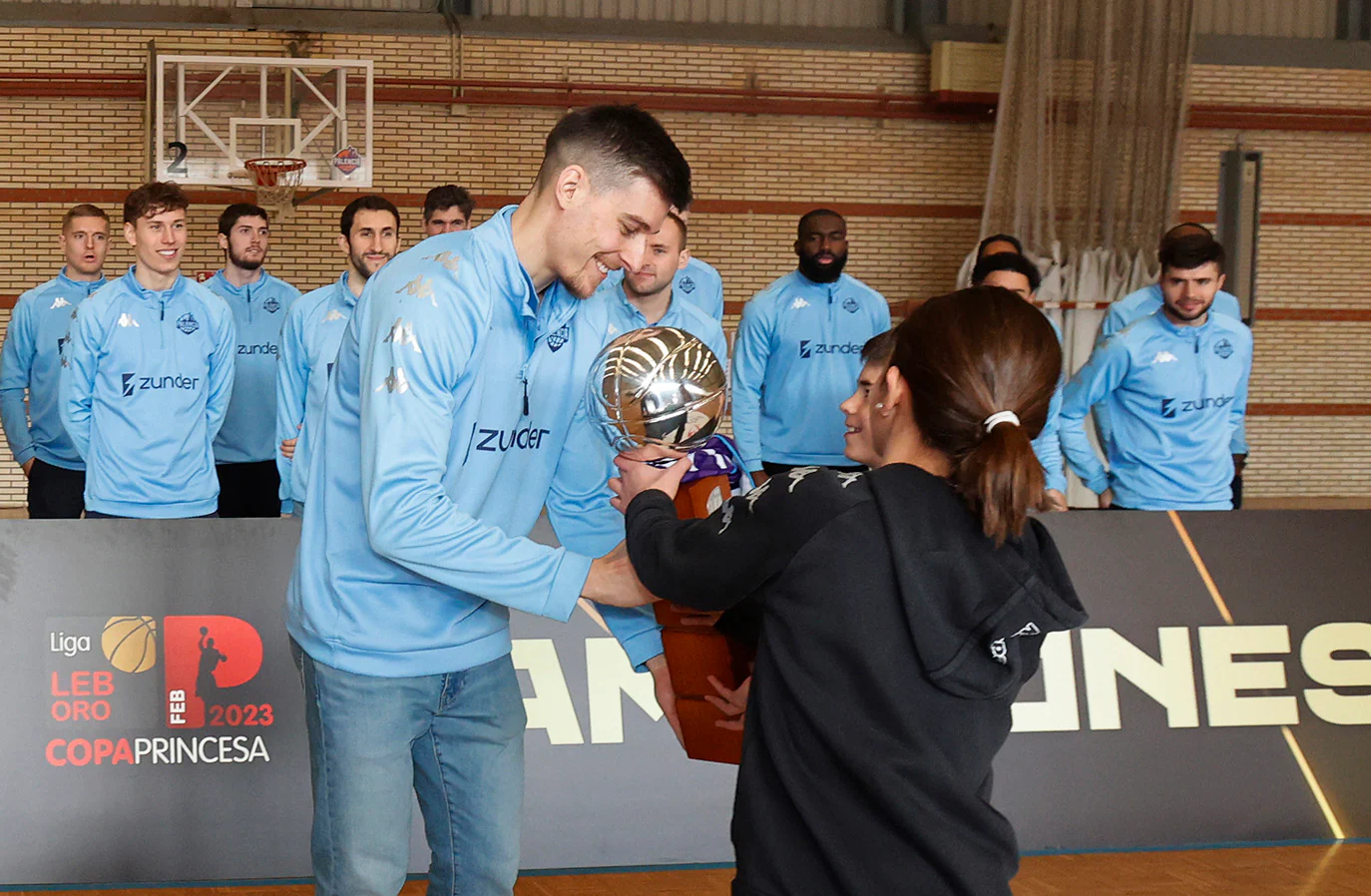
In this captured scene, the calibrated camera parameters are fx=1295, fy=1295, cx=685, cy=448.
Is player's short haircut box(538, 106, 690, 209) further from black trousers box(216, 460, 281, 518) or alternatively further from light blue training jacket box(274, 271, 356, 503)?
black trousers box(216, 460, 281, 518)

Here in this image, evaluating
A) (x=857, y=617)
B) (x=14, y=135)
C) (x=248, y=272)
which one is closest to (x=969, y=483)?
(x=857, y=617)

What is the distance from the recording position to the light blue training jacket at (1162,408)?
19.1ft

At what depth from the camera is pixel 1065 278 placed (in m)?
13.3

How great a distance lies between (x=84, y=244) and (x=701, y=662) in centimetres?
670

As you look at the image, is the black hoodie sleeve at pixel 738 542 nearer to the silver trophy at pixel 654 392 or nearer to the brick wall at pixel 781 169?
the silver trophy at pixel 654 392

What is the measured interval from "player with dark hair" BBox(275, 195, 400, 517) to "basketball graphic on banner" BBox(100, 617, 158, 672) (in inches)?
50.5

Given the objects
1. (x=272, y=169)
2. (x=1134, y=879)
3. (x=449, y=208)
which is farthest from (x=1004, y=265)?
(x=272, y=169)

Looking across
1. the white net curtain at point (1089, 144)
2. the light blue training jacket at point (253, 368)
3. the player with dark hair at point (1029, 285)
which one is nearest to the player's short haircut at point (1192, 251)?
the player with dark hair at point (1029, 285)

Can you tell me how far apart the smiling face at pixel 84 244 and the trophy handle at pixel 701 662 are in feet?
21.3

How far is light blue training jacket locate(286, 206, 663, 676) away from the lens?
2.08 metres

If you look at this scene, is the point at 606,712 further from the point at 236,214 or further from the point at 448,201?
the point at 236,214

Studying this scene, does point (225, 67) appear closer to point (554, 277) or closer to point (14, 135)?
point (14, 135)

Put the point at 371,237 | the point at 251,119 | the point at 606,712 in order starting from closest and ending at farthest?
1. the point at 606,712
2. the point at 371,237
3. the point at 251,119

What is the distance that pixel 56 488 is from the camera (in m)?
7.15
